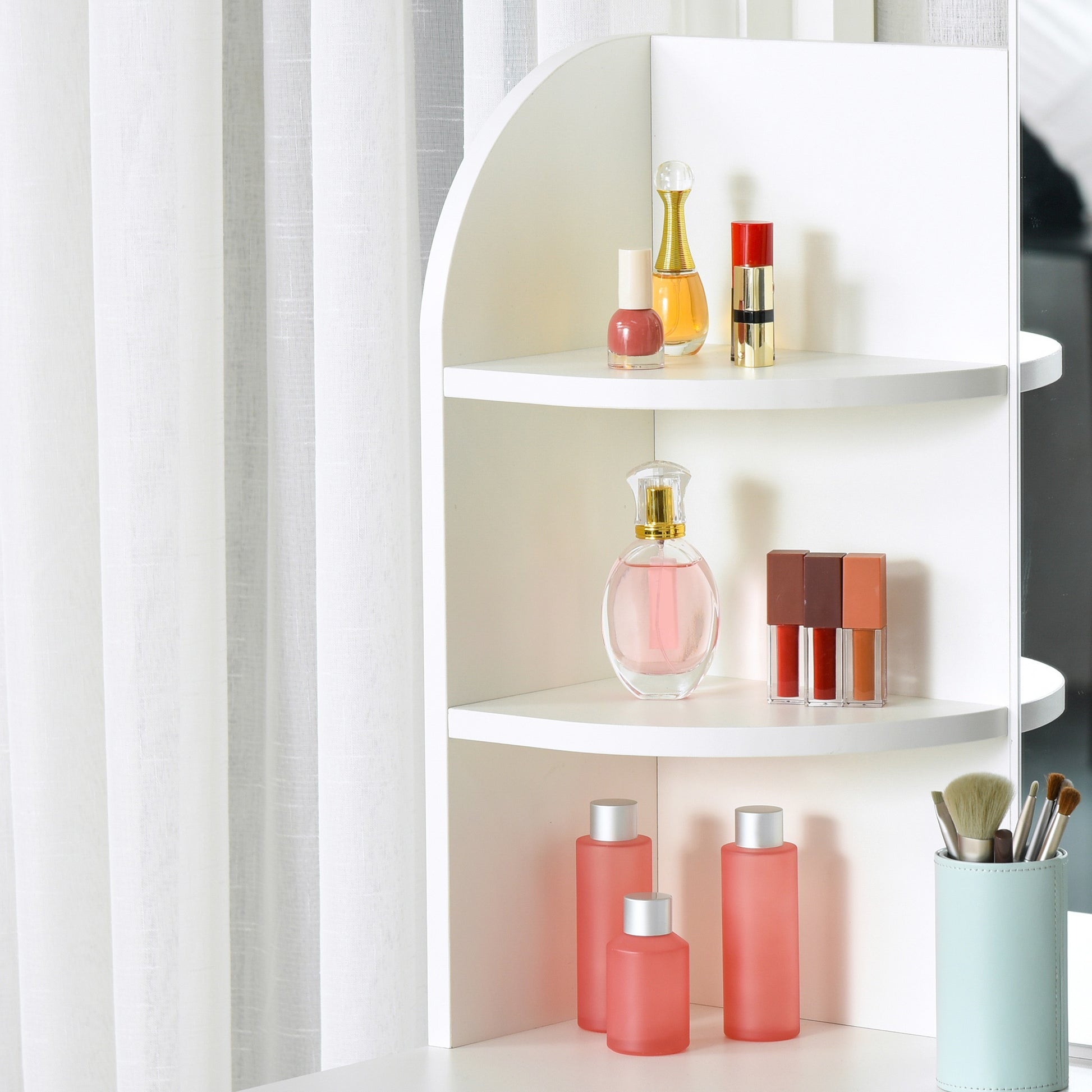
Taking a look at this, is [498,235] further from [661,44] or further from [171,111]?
[171,111]

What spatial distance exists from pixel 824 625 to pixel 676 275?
8.6 inches

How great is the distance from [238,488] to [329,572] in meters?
0.15

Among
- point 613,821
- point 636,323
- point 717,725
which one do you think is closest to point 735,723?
point 717,725

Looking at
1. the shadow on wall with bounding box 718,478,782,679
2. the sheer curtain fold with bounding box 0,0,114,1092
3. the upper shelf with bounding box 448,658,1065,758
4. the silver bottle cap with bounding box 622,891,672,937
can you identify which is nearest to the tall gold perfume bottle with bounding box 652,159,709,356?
the shadow on wall with bounding box 718,478,782,679

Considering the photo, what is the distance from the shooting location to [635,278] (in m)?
0.88

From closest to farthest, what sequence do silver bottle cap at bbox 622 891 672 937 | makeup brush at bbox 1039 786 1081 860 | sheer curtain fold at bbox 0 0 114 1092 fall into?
makeup brush at bbox 1039 786 1081 860 < silver bottle cap at bbox 622 891 672 937 < sheer curtain fold at bbox 0 0 114 1092

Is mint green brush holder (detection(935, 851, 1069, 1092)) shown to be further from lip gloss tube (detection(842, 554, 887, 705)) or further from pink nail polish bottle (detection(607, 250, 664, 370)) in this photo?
pink nail polish bottle (detection(607, 250, 664, 370))

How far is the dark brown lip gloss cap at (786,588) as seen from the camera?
90 cm

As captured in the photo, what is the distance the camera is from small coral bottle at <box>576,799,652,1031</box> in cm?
94

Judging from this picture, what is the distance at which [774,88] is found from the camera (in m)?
0.95

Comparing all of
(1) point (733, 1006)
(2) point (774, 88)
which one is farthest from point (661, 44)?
(1) point (733, 1006)

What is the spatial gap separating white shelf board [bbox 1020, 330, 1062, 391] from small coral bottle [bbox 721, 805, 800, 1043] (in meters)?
0.28

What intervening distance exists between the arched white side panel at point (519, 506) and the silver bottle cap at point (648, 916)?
8cm

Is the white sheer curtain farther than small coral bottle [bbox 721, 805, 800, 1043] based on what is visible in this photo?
Yes
